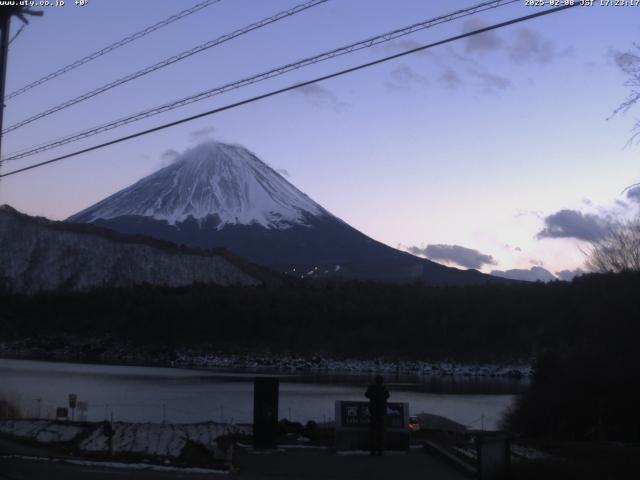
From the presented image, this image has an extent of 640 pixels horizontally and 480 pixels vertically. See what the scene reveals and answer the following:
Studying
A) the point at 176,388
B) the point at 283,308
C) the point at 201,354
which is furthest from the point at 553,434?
the point at 283,308

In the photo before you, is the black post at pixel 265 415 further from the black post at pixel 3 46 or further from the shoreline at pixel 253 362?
the shoreline at pixel 253 362

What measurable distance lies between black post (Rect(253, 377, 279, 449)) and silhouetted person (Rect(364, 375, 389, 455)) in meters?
1.88

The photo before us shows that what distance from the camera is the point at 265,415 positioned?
55.7 feet

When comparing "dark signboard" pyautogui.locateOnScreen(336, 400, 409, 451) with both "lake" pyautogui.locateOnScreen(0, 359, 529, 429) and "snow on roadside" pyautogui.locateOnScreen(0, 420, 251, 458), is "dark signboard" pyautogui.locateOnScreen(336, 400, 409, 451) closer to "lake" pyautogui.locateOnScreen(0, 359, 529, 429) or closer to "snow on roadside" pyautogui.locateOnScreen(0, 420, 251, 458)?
"snow on roadside" pyautogui.locateOnScreen(0, 420, 251, 458)

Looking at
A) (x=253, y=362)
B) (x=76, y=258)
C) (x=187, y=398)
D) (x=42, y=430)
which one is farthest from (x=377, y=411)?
(x=76, y=258)

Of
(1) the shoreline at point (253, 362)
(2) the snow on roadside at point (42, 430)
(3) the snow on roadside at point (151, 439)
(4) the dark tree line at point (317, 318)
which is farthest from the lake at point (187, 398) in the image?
(4) the dark tree line at point (317, 318)

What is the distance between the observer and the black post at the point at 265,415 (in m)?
17.0

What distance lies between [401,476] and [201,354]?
100837 mm

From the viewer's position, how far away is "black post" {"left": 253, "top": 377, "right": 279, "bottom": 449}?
17.0 metres

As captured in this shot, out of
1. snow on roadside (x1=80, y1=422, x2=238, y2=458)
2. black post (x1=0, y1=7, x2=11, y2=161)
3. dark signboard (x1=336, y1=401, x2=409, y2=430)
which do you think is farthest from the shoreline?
black post (x1=0, y1=7, x2=11, y2=161)

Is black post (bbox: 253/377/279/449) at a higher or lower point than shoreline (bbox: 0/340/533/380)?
lower

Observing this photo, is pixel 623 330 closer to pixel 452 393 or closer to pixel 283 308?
pixel 452 393

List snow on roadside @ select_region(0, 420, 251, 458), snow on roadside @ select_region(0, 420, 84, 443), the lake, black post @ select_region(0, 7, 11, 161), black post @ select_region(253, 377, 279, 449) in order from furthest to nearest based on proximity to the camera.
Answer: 1. the lake
2. snow on roadside @ select_region(0, 420, 84, 443)
3. black post @ select_region(0, 7, 11, 161)
4. snow on roadside @ select_region(0, 420, 251, 458)
5. black post @ select_region(253, 377, 279, 449)

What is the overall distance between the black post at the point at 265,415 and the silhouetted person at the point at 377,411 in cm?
188
